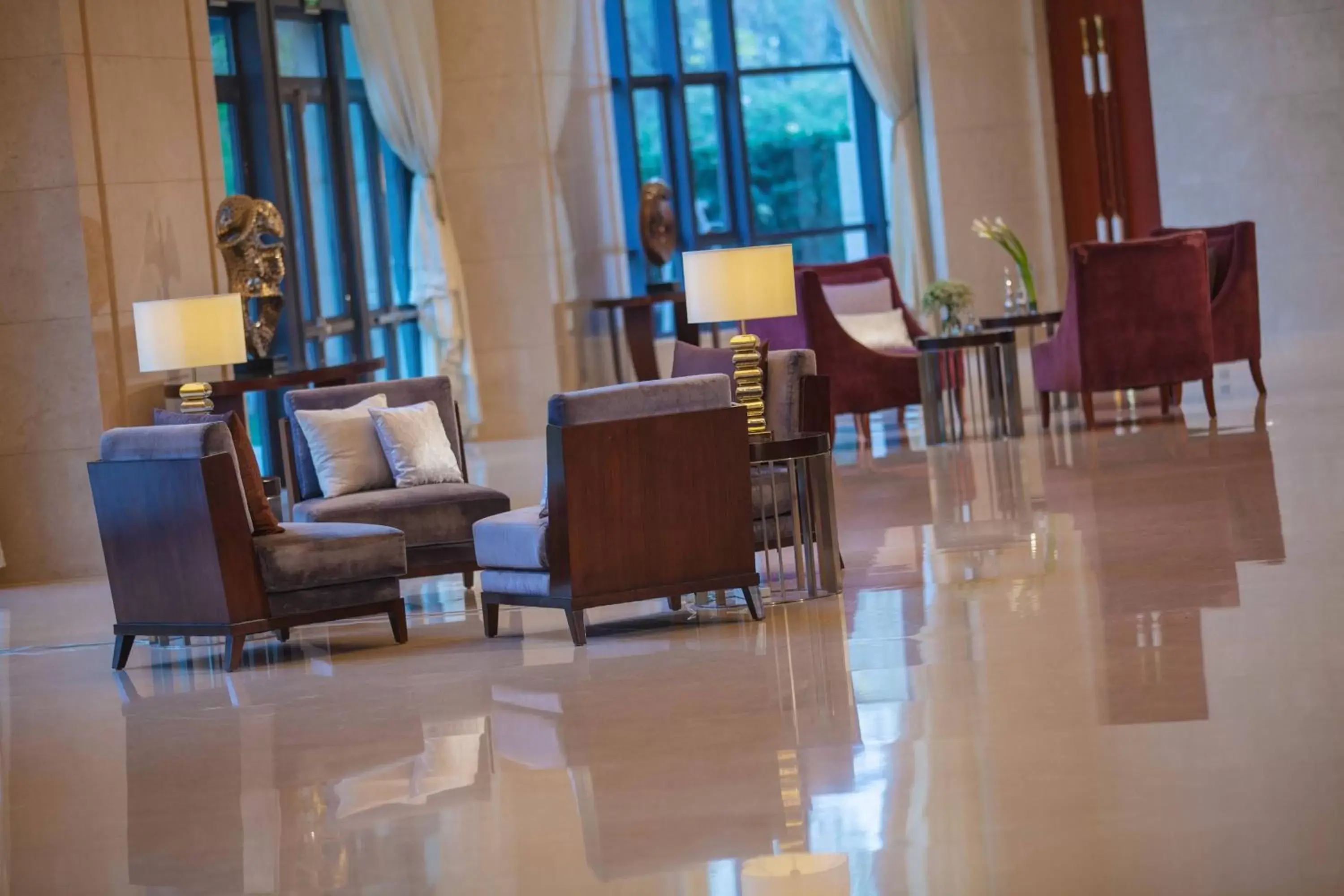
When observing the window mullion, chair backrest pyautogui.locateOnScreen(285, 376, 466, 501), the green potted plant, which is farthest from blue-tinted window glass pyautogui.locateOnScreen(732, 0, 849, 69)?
chair backrest pyautogui.locateOnScreen(285, 376, 466, 501)

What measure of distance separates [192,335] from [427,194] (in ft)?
17.6

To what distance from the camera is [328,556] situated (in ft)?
19.5

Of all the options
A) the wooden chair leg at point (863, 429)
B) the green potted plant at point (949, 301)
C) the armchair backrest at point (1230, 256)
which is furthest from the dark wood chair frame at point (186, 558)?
the armchair backrest at point (1230, 256)

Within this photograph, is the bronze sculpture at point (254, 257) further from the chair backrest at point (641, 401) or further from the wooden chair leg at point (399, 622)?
the chair backrest at point (641, 401)

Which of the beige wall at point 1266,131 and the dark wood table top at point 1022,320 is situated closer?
the dark wood table top at point 1022,320

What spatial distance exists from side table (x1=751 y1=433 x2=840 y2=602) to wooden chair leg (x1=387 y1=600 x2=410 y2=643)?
1.29 meters

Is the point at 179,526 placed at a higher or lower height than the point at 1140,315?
lower

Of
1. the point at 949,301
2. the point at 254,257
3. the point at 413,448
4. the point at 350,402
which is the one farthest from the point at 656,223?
the point at 413,448

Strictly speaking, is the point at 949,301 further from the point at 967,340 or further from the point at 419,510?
the point at 419,510

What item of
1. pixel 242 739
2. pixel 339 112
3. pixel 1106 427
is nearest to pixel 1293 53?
pixel 1106 427

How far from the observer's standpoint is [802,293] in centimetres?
1038

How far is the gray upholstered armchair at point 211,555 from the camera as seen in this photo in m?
5.86

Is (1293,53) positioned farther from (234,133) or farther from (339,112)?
(234,133)

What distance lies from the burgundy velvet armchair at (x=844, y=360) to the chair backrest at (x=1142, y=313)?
1.07 meters
